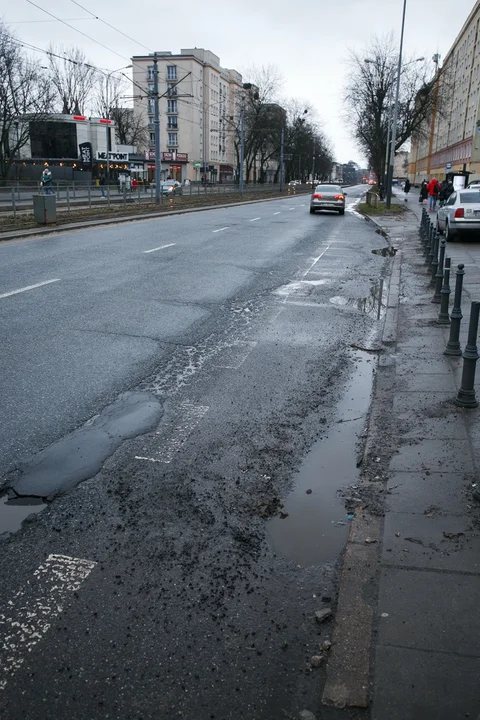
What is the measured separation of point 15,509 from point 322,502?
1.86m

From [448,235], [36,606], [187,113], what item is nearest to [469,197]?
[448,235]

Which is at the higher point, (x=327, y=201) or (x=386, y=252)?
(x=327, y=201)

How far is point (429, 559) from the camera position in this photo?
11.0 ft

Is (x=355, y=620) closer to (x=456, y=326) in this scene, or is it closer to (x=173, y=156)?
(x=456, y=326)

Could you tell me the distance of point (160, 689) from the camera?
2525 mm

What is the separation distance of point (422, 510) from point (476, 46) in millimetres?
74290

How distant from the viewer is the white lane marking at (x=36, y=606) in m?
2.70

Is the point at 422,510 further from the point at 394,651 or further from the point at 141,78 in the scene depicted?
the point at 141,78

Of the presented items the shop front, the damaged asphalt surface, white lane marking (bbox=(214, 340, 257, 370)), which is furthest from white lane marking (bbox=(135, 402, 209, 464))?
the shop front

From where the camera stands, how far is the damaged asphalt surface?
8.48 ft

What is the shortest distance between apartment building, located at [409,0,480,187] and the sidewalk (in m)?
45.8

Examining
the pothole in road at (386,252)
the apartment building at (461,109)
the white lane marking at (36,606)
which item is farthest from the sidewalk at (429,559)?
the apartment building at (461,109)

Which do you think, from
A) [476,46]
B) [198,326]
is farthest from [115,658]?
[476,46]

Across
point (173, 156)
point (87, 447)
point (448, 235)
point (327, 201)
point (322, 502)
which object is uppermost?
point (173, 156)
